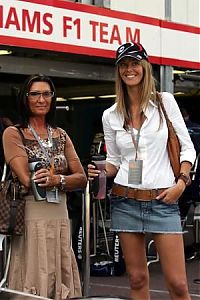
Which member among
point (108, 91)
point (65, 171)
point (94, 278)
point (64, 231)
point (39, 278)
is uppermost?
point (108, 91)

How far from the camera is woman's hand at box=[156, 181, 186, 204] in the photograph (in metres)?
4.16

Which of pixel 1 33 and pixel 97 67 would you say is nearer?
pixel 1 33

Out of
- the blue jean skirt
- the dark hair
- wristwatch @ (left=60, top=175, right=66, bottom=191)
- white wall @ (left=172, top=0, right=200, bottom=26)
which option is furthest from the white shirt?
white wall @ (left=172, top=0, right=200, bottom=26)

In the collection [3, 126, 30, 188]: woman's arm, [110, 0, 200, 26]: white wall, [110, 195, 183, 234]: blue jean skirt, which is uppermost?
[110, 0, 200, 26]: white wall

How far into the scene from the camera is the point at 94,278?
24.7ft

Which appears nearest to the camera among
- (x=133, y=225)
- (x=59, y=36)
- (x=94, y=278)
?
(x=133, y=225)

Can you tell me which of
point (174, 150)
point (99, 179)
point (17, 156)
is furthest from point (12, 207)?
point (174, 150)

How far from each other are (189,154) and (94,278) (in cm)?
359

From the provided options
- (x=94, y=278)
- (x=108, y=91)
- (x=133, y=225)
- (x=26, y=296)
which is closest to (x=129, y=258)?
(x=133, y=225)

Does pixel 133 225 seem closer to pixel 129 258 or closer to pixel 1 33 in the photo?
pixel 129 258

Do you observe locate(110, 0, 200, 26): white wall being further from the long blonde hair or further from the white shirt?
the white shirt

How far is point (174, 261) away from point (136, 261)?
0.23 m

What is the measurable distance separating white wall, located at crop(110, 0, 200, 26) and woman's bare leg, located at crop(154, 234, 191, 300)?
12.3 feet

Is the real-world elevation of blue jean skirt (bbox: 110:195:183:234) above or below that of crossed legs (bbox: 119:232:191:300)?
above
